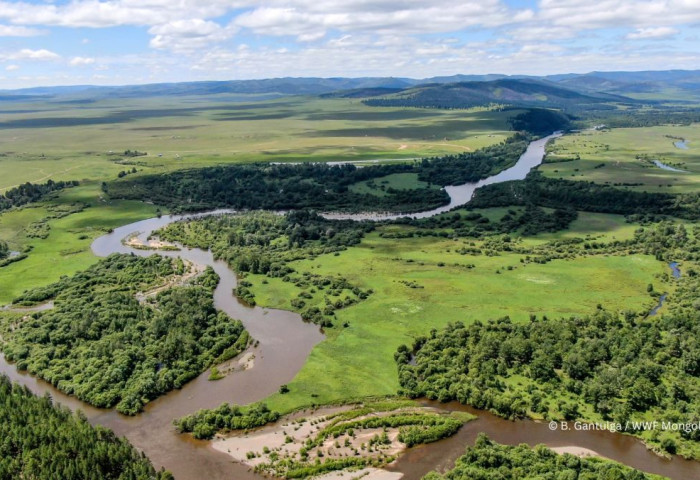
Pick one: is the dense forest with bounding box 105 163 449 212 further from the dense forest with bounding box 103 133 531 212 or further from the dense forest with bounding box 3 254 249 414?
the dense forest with bounding box 3 254 249 414

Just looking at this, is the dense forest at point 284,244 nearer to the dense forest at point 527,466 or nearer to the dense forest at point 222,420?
the dense forest at point 222,420

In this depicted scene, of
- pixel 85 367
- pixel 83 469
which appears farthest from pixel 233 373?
pixel 83 469

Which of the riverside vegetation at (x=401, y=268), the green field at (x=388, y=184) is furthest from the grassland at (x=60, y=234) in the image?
the green field at (x=388, y=184)

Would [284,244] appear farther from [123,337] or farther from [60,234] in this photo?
[60,234]

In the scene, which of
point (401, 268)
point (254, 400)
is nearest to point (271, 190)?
point (401, 268)

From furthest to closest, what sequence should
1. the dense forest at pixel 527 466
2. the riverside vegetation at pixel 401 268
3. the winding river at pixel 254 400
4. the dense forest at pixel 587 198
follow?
1. the dense forest at pixel 587 198
2. the riverside vegetation at pixel 401 268
3. the winding river at pixel 254 400
4. the dense forest at pixel 527 466

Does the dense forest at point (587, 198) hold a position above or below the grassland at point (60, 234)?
above

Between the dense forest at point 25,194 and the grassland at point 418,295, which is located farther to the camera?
the dense forest at point 25,194
